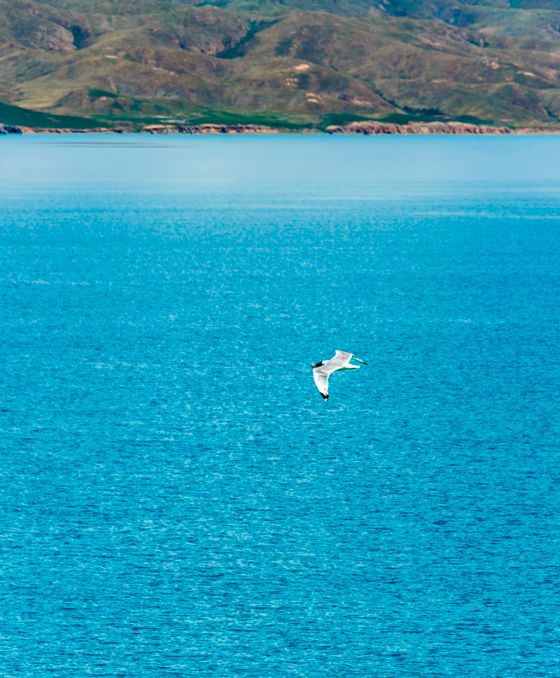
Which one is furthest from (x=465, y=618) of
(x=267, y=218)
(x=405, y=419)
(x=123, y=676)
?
(x=267, y=218)

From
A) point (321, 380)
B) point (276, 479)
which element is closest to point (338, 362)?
point (321, 380)

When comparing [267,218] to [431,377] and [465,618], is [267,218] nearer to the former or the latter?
[431,377]

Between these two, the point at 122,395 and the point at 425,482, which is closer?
the point at 425,482

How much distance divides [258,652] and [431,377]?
3679cm

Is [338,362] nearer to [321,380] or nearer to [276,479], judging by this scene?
[321,380]

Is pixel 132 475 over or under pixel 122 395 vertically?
under

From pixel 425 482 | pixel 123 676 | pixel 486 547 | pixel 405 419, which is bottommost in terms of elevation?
pixel 123 676

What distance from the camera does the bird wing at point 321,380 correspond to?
1907 inches

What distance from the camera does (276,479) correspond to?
5266 centimetres

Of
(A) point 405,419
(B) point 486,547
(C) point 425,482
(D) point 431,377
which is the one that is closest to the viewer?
(B) point 486,547

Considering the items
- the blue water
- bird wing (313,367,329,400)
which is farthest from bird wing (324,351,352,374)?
the blue water

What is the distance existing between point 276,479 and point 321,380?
497 cm

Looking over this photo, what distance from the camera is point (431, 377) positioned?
7225cm

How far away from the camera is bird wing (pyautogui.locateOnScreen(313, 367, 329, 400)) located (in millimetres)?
48438
